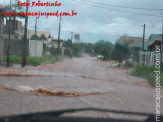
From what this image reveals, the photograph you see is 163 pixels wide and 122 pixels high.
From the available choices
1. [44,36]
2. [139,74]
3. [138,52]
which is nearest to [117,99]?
[139,74]

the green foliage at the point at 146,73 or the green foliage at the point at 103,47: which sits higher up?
the green foliage at the point at 103,47

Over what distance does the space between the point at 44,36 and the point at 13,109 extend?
42.7 m

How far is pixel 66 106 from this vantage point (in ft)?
22.2

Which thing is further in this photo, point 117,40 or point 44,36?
point 44,36

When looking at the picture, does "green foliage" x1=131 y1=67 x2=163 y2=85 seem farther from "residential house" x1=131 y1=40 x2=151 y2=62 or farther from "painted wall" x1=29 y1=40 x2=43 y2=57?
"painted wall" x1=29 y1=40 x2=43 y2=57

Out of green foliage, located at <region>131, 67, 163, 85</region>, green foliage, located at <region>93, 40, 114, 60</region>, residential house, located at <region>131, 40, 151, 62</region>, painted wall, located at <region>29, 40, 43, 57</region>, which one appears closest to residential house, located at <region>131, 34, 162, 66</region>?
residential house, located at <region>131, 40, 151, 62</region>

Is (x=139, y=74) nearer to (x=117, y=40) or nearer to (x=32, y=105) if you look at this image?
(x=117, y=40)

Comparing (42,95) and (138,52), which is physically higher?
(138,52)

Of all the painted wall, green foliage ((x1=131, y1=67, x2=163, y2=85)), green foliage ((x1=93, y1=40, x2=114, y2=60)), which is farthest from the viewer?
the painted wall

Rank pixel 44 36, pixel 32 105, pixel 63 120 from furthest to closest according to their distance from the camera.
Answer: pixel 44 36, pixel 32 105, pixel 63 120

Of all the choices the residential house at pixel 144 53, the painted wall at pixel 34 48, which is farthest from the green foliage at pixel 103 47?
the painted wall at pixel 34 48

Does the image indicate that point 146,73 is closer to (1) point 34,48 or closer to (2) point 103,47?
(2) point 103,47

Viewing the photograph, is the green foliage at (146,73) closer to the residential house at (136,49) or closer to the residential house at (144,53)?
the residential house at (144,53)

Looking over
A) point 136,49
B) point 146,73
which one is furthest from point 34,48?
point 146,73
